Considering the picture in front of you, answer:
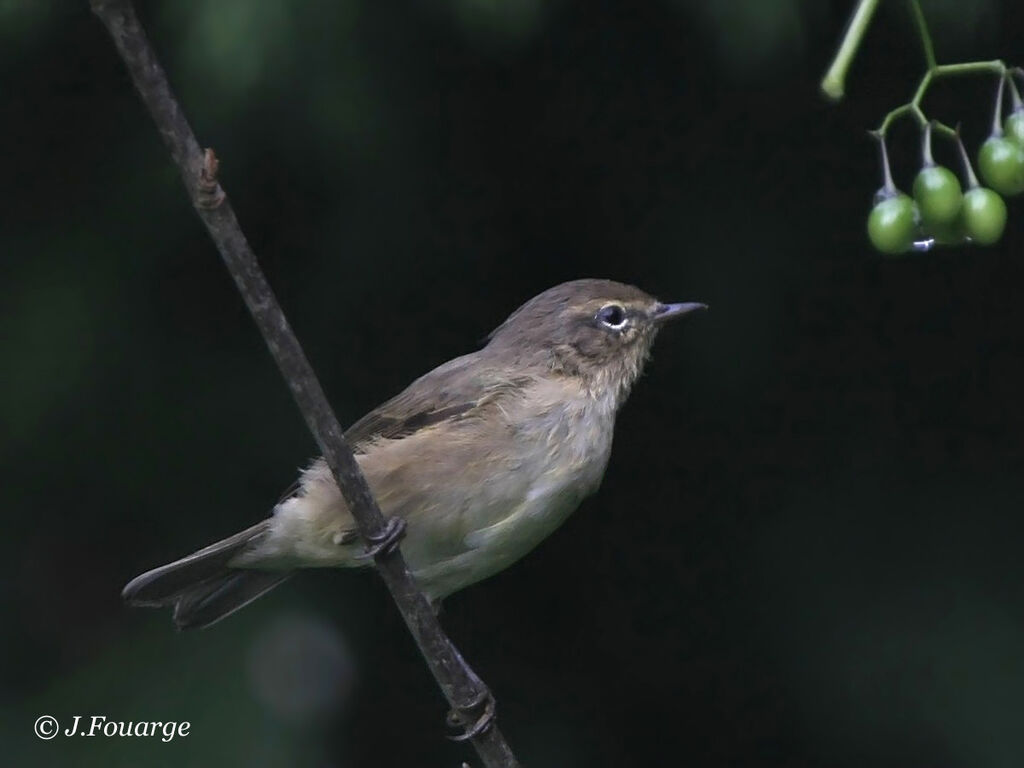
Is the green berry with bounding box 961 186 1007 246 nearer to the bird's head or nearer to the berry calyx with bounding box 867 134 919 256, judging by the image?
the berry calyx with bounding box 867 134 919 256

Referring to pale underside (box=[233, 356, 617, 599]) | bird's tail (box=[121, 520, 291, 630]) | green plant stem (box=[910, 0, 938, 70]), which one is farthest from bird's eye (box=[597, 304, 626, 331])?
green plant stem (box=[910, 0, 938, 70])

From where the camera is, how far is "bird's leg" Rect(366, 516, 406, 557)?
7.68 feet

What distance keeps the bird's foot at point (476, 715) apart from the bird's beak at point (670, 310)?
1112 millimetres

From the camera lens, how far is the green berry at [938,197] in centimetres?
214

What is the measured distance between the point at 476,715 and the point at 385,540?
2.42 feet

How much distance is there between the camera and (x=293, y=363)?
2.06 metres

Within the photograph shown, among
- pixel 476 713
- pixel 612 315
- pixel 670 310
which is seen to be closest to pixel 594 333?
pixel 612 315

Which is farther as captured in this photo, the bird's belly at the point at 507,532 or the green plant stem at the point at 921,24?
the bird's belly at the point at 507,532

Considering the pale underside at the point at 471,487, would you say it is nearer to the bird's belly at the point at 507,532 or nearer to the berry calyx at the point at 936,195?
the bird's belly at the point at 507,532

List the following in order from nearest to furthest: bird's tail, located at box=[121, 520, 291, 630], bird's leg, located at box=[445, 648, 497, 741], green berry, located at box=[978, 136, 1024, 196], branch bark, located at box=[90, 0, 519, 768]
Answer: branch bark, located at box=[90, 0, 519, 768] → green berry, located at box=[978, 136, 1024, 196] → bird's leg, located at box=[445, 648, 497, 741] → bird's tail, located at box=[121, 520, 291, 630]

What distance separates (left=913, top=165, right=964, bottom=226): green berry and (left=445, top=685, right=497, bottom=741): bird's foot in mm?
1367

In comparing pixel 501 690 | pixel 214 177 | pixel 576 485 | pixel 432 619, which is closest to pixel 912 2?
pixel 214 177

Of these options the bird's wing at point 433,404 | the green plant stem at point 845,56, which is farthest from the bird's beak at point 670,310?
the green plant stem at point 845,56

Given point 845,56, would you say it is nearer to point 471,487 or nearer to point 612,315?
point 471,487
